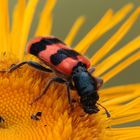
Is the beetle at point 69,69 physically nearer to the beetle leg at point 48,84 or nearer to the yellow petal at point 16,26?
the beetle leg at point 48,84

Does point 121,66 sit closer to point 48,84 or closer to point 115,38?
point 115,38

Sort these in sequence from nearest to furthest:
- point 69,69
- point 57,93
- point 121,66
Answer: point 69,69
point 57,93
point 121,66

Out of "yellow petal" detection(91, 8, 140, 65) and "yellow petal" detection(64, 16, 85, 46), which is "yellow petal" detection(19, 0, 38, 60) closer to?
"yellow petal" detection(64, 16, 85, 46)

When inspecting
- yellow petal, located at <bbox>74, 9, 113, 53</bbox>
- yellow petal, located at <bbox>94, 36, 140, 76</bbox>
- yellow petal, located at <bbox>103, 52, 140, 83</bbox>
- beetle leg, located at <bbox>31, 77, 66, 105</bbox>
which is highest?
yellow petal, located at <bbox>74, 9, 113, 53</bbox>

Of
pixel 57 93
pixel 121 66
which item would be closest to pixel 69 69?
pixel 57 93

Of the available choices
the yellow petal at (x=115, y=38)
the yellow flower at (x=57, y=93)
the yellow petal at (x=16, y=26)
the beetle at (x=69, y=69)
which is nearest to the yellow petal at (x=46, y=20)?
the yellow flower at (x=57, y=93)

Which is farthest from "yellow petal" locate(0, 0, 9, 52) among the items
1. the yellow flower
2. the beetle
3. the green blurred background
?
the beetle

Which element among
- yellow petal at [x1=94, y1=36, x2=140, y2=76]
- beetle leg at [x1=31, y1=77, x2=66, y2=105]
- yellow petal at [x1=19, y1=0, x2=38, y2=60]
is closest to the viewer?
beetle leg at [x1=31, y1=77, x2=66, y2=105]
